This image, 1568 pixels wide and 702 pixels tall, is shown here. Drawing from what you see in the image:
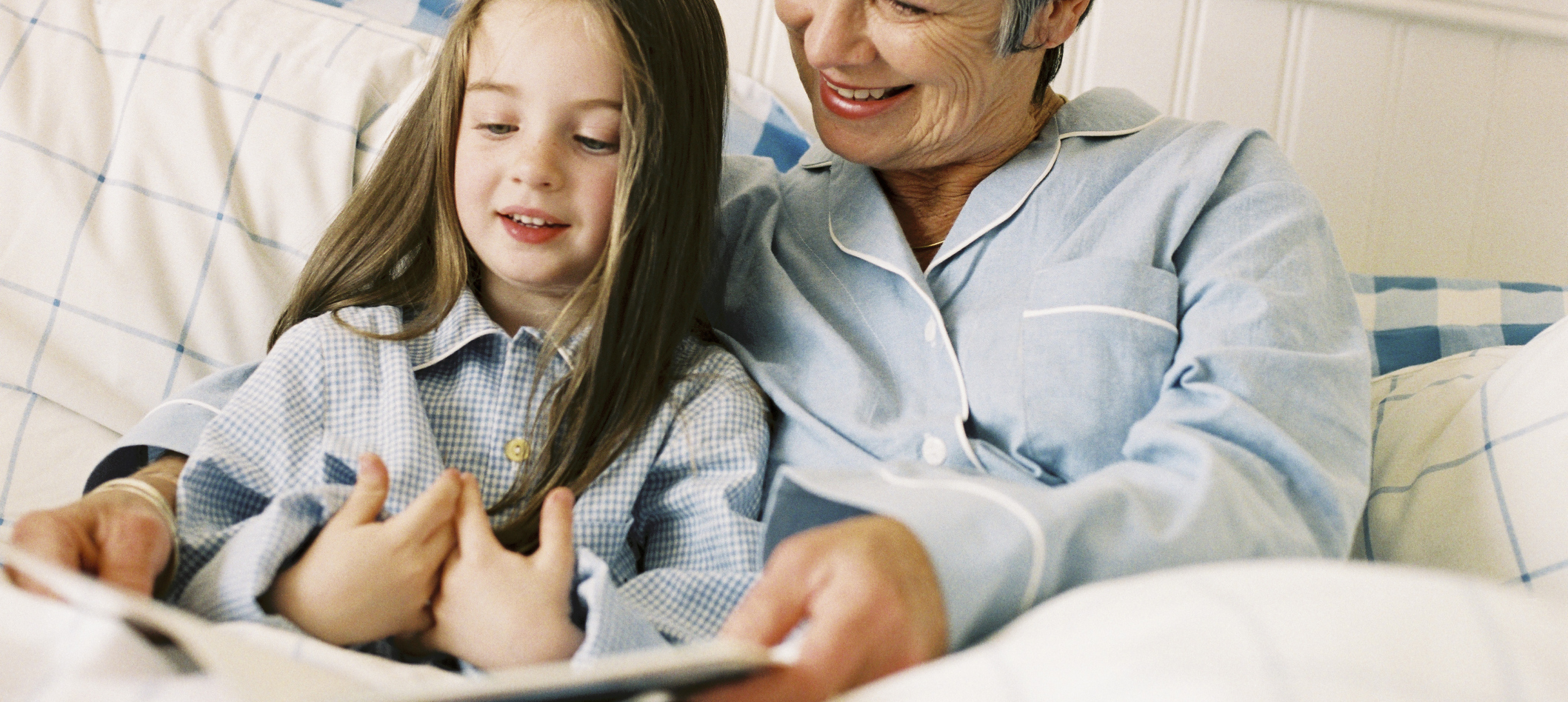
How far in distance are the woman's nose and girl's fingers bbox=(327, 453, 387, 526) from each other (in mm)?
597

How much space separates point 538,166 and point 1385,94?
1520mm

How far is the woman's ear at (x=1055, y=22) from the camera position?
115cm

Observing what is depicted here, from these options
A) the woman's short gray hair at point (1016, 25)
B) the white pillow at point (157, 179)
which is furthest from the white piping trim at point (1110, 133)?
the white pillow at point (157, 179)

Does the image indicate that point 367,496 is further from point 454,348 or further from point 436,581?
point 454,348

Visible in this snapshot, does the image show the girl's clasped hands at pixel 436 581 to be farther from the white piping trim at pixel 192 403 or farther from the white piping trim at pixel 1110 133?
the white piping trim at pixel 1110 133

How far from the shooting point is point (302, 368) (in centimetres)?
99

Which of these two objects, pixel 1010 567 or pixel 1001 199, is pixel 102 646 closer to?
pixel 1010 567

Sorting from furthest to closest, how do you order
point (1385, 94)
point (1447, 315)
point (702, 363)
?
point (1385, 94) < point (1447, 315) < point (702, 363)

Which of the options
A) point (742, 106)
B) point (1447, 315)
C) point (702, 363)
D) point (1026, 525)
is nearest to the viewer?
point (1026, 525)

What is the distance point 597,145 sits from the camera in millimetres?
1034

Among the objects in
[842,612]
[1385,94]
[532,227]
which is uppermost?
[1385,94]

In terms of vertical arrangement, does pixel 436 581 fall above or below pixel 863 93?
below

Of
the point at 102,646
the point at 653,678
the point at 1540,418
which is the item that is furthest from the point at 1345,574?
the point at 102,646

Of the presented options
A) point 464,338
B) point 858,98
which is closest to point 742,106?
point 858,98
